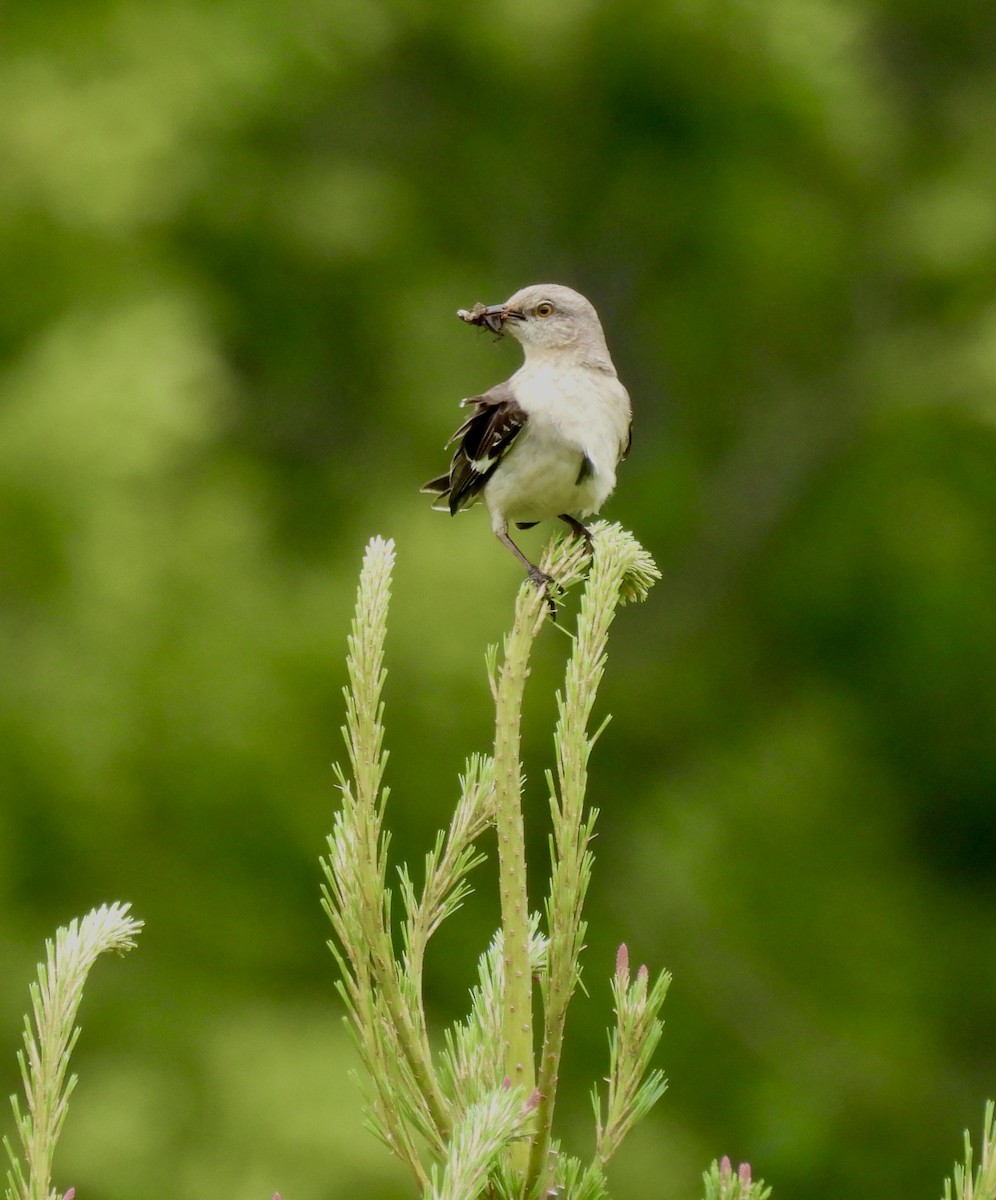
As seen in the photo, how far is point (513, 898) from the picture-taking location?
1.75m

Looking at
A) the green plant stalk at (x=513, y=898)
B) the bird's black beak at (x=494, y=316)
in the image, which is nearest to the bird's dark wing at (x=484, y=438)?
the bird's black beak at (x=494, y=316)

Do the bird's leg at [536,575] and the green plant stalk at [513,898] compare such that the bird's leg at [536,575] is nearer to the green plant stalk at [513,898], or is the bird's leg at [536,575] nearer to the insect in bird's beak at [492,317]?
the green plant stalk at [513,898]

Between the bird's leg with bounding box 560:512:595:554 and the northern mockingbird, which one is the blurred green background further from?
the bird's leg with bounding box 560:512:595:554

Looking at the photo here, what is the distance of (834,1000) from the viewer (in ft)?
30.0

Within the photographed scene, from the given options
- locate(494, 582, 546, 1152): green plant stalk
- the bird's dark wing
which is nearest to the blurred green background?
the bird's dark wing

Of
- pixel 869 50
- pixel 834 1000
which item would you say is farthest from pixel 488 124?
pixel 834 1000

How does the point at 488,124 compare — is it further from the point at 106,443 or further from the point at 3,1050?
the point at 3,1050

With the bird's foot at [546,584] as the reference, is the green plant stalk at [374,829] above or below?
below

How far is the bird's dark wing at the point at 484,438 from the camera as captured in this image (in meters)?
3.59

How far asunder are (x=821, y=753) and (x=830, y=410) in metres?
2.29

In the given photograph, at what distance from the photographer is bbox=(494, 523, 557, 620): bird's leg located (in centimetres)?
204

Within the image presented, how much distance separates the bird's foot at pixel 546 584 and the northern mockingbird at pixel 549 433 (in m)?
0.38

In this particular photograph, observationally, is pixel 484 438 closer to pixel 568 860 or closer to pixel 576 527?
pixel 576 527

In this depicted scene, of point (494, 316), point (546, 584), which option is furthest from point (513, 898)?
point (494, 316)
